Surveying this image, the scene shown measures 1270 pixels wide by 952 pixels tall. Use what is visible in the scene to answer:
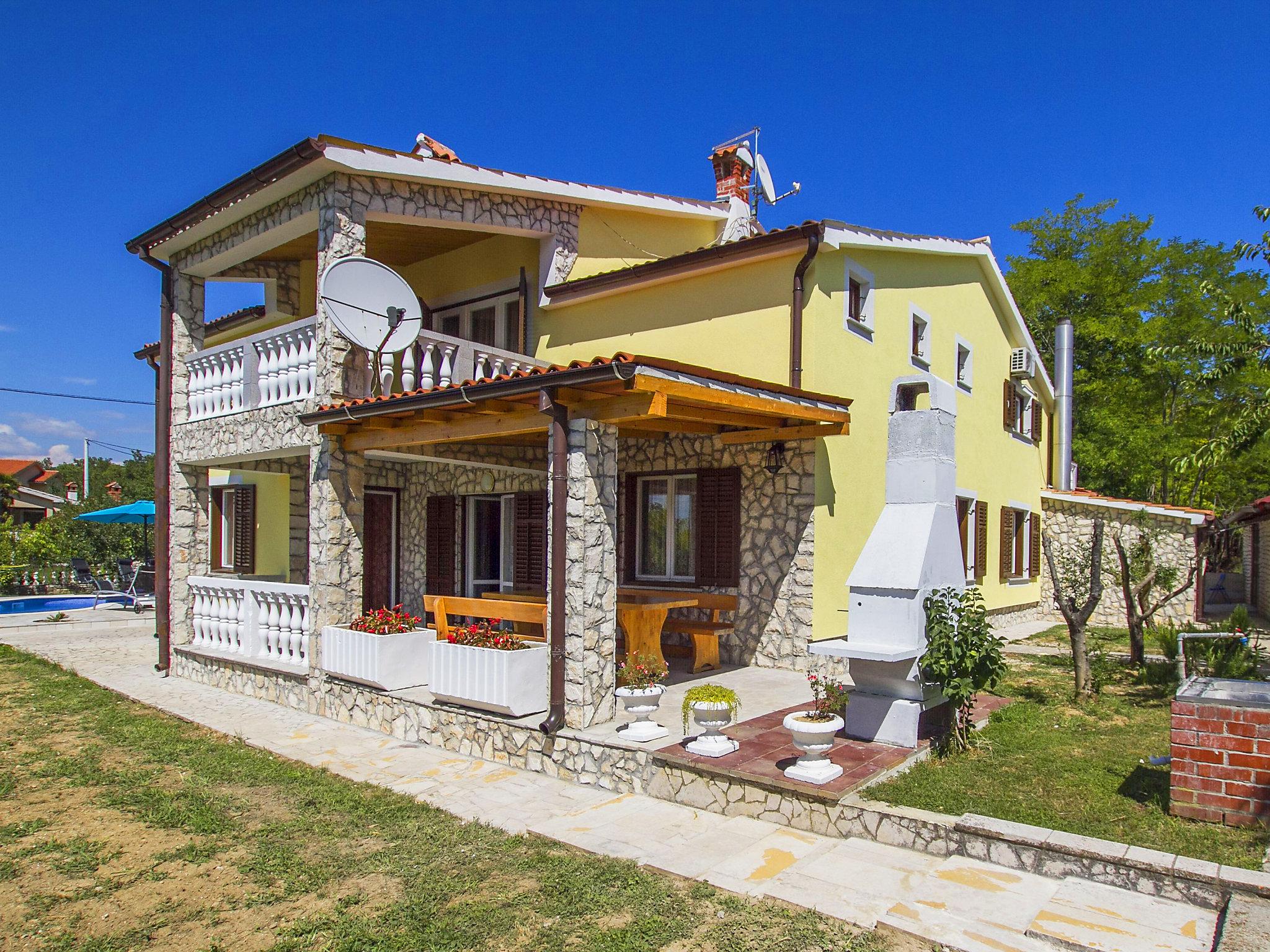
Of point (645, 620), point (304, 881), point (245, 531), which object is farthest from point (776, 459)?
point (245, 531)

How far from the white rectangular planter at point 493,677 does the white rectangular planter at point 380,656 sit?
2.19 feet

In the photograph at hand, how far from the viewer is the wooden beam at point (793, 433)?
955 centimetres

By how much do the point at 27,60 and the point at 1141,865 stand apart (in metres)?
19.5

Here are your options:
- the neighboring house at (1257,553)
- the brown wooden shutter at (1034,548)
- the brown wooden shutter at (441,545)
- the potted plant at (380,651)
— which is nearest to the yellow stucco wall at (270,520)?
the brown wooden shutter at (441,545)

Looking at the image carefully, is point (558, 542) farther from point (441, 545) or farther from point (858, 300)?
point (441, 545)

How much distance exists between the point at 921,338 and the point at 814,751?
8.99m

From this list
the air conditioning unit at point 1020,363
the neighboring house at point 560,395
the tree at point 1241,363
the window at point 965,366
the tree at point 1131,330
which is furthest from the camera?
the tree at point 1131,330

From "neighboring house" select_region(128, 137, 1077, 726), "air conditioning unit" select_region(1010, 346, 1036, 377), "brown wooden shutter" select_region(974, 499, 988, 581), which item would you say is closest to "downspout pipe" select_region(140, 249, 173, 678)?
"neighboring house" select_region(128, 137, 1077, 726)

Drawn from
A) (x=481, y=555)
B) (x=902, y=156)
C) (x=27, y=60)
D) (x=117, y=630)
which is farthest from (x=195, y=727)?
(x=902, y=156)

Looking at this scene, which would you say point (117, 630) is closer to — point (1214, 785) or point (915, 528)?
point (915, 528)

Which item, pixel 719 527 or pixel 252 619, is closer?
pixel 252 619

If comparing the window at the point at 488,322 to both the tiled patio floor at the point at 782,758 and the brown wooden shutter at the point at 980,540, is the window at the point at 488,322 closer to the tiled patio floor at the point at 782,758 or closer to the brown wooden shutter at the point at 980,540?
the tiled patio floor at the point at 782,758

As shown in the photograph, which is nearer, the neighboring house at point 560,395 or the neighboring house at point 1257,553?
the neighboring house at point 560,395

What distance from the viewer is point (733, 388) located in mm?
7496
